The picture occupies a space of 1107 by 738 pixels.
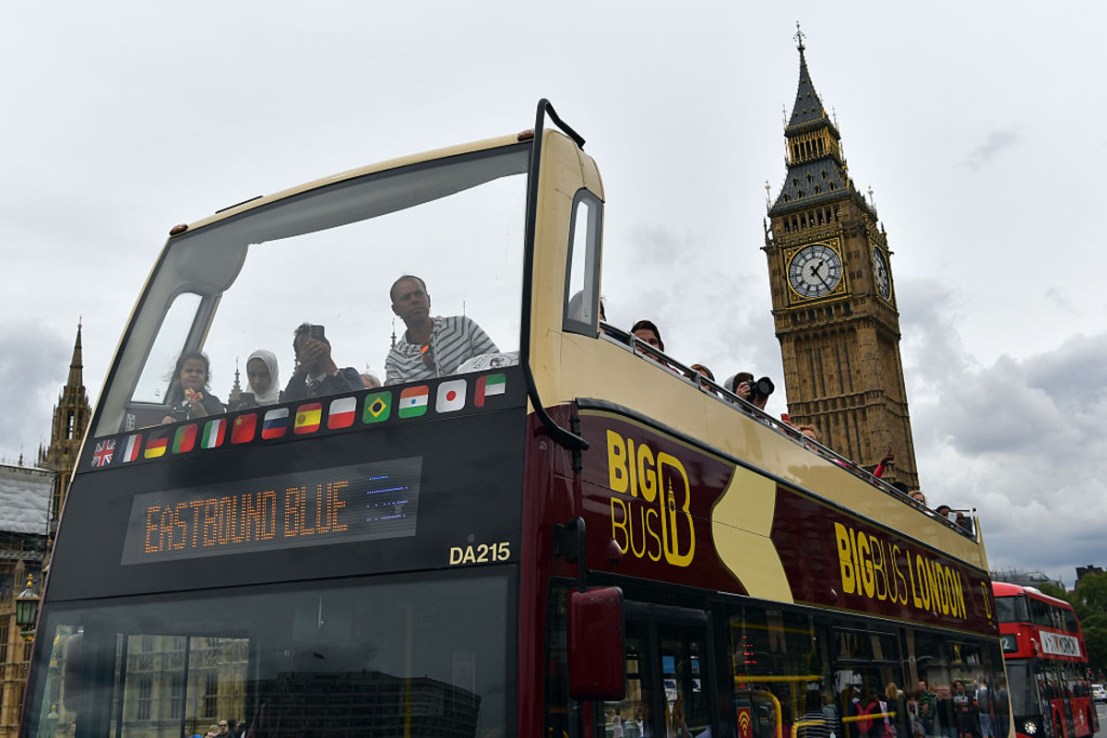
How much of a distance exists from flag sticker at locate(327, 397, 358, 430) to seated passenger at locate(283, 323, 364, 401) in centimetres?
17

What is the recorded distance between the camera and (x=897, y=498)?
8.52 m

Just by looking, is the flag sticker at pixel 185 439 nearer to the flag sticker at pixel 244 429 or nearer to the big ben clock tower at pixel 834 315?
the flag sticker at pixel 244 429

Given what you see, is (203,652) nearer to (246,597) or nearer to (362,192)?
(246,597)

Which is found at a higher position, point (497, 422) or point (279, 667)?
point (497, 422)

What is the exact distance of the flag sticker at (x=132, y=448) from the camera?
4229 mm

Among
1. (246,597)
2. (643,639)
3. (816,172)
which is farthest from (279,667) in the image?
(816,172)

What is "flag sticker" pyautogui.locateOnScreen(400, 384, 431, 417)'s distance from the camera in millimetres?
3732

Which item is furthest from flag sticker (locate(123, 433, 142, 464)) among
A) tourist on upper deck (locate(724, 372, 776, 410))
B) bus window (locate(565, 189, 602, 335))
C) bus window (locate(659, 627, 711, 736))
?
tourist on upper deck (locate(724, 372, 776, 410))

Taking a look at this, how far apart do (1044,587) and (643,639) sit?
100 m

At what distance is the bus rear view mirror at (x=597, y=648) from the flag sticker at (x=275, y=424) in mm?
1405

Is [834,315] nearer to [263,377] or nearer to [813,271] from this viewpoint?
[813,271]

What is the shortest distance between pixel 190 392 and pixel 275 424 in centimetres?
84

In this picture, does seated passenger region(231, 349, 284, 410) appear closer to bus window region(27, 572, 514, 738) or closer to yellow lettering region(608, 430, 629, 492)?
bus window region(27, 572, 514, 738)

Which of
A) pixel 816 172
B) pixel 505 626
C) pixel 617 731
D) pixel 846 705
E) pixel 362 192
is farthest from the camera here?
pixel 816 172
